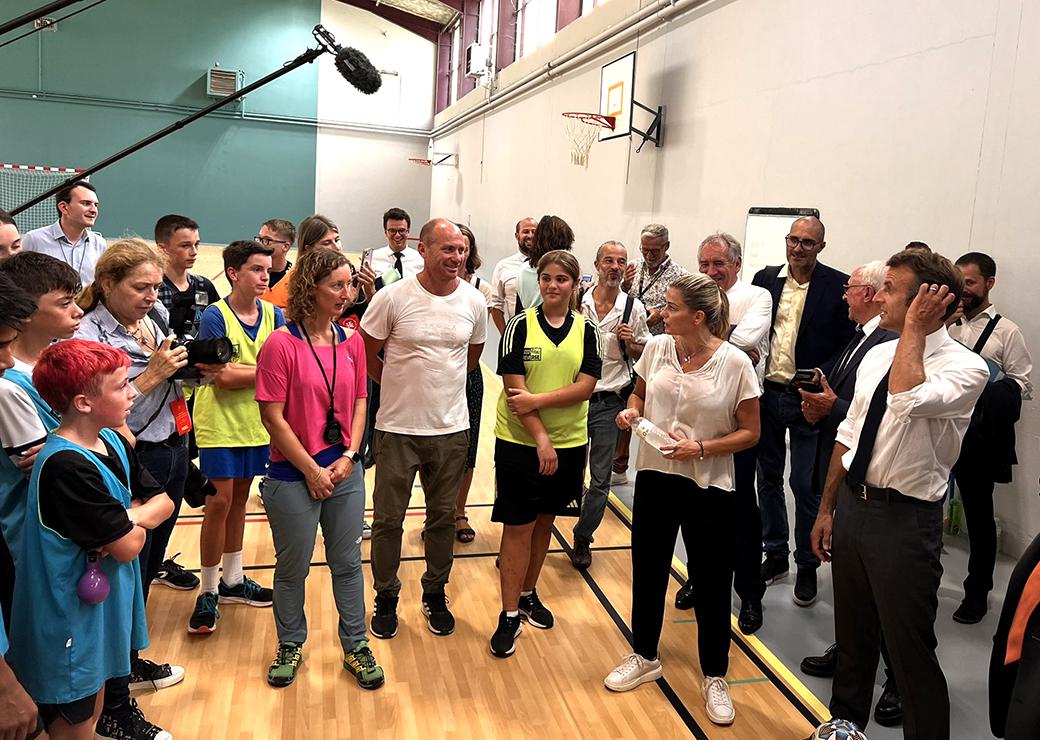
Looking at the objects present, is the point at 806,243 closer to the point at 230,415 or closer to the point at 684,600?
the point at 684,600

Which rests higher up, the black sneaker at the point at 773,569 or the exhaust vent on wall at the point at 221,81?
the exhaust vent on wall at the point at 221,81

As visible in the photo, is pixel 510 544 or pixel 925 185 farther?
pixel 925 185

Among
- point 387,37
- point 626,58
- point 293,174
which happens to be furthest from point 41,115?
point 626,58

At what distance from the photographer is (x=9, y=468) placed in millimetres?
1770

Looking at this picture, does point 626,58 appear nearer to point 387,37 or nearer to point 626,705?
point 626,705

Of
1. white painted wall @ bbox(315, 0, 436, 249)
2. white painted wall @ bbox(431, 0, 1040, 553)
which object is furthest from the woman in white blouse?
white painted wall @ bbox(315, 0, 436, 249)

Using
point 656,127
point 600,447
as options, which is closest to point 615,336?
point 600,447

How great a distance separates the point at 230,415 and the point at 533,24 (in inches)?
376

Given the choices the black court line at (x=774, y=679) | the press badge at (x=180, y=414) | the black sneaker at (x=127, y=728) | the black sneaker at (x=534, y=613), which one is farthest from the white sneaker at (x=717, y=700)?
the press badge at (x=180, y=414)

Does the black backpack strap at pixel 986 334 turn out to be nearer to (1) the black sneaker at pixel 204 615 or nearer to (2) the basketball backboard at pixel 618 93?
(1) the black sneaker at pixel 204 615

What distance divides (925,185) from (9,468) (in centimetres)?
419

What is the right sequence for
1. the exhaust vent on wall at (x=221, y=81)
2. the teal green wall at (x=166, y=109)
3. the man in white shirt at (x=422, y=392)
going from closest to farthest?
1. the man in white shirt at (x=422, y=392)
2. the teal green wall at (x=166, y=109)
3. the exhaust vent on wall at (x=221, y=81)

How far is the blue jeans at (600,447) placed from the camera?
3.76 meters

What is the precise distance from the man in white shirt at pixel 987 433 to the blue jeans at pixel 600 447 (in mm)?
1566
